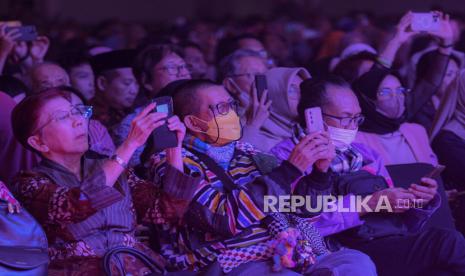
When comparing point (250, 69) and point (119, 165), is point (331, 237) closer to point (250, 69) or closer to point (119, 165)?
point (119, 165)

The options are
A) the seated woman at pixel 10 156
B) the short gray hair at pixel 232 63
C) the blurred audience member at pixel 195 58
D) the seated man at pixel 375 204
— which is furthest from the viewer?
the blurred audience member at pixel 195 58

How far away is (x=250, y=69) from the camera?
18.2ft

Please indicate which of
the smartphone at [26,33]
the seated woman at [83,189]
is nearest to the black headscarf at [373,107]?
the seated woman at [83,189]

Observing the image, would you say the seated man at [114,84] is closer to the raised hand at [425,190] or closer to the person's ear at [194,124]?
the person's ear at [194,124]

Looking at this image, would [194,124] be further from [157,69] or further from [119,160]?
[157,69]

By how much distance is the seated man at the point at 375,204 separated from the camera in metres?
3.89

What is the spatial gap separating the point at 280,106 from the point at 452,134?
0.95 meters

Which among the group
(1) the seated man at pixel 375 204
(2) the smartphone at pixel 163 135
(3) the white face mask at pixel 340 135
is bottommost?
(1) the seated man at pixel 375 204

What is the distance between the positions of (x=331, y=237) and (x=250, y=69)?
5.68 feet

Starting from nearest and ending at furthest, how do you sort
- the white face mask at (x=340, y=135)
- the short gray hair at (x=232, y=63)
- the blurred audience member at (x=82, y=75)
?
the white face mask at (x=340, y=135) → the short gray hair at (x=232, y=63) → the blurred audience member at (x=82, y=75)

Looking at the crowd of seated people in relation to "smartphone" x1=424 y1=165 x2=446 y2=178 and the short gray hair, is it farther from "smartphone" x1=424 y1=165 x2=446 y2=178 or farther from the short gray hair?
the short gray hair

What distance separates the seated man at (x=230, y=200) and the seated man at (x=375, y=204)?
29 centimetres

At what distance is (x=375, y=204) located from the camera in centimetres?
403

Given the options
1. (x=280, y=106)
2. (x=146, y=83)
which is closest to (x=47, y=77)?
(x=146, y=83)
